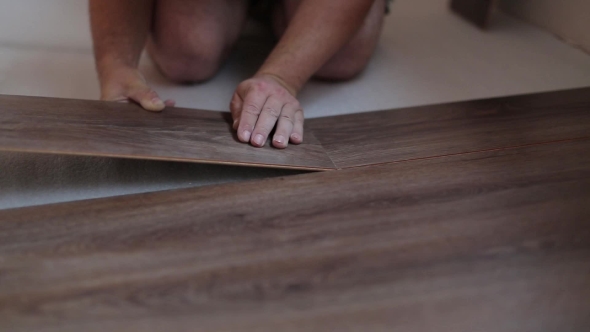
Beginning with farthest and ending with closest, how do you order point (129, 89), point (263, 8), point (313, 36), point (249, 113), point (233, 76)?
point (263, 8)
point (233, 76)
point (313, 36)
point (129, 89)
point (249, 113)

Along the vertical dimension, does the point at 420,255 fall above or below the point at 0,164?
above

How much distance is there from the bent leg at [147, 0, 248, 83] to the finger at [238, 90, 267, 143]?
1.45ft

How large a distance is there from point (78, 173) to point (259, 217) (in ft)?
1.43

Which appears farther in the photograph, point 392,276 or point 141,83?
point 141,83

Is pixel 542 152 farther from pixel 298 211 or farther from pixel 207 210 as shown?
pixel 207 210

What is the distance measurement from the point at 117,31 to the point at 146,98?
0.35 m

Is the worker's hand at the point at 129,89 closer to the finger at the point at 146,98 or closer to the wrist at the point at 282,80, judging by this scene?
the finger at the point at 146,98

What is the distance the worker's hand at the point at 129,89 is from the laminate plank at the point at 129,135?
0.02 metres

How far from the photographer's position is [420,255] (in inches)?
30.0

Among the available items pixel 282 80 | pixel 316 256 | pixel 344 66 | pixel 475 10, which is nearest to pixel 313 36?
pixel 282 80

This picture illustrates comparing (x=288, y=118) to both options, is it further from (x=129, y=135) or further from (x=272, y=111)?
(x=129, y=135)

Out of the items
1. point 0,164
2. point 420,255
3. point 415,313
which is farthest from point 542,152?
point 0,164

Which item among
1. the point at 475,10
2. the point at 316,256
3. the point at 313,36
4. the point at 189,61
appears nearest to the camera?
the point at 316,256

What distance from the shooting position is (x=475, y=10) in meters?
2.06
